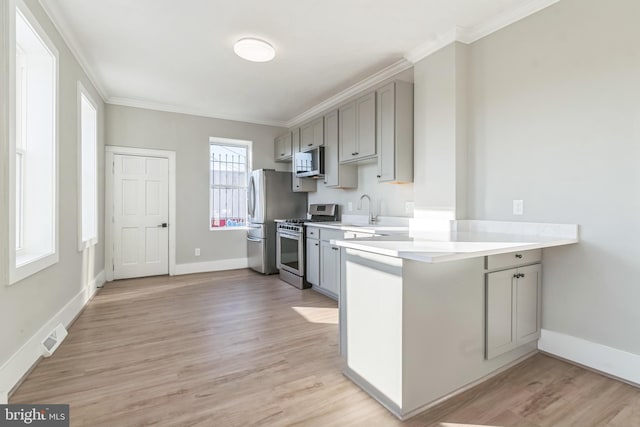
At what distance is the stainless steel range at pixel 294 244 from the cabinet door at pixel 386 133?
1.45m

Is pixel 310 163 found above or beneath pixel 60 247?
above

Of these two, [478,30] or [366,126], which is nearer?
[478,30]

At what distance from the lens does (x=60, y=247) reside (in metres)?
2.86

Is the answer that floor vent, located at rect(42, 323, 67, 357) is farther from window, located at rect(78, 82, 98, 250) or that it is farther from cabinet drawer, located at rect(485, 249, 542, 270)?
cabinet drawer, located at rect(485, 249, 542, 270)

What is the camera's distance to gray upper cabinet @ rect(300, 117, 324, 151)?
185 inches

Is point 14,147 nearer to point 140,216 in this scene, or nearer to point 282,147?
point 140,216

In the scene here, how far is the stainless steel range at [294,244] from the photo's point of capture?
439 cm

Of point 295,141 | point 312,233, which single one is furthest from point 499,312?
point 295,141

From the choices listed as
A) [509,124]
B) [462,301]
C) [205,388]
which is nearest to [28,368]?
[205,388]

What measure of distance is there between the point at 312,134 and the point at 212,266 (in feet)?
9.01

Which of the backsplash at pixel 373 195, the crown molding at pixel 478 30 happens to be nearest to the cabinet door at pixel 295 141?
the backsplash at pixel 373 195

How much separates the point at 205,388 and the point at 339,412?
842 mm

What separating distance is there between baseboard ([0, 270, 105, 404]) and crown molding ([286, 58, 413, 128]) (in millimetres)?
3896

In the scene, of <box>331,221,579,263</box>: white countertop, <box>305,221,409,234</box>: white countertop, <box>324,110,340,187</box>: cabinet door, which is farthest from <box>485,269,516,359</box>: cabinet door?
<box>324,110,340,187</box>: cabinet door
